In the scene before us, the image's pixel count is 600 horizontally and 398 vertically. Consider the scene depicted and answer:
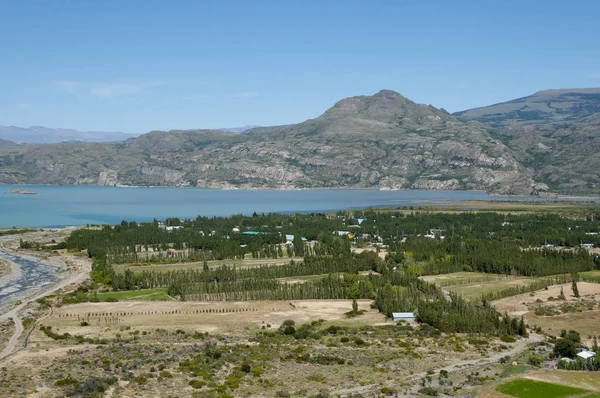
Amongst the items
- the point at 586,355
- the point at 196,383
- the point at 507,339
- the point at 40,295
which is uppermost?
the point at 586,355

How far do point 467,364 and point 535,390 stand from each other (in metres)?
8.64

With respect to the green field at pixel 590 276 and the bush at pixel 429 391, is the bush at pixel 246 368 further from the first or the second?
the green field at pixel 590 276

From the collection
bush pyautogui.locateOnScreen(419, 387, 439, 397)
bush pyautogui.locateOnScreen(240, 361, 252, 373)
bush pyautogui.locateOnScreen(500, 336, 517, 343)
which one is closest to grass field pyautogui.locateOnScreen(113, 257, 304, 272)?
bush pyautogui.locateOnScreen(500, 336, 517, 343)

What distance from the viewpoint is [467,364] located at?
58250 mm

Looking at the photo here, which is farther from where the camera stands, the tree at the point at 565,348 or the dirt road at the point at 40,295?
the dirt road at the point at 40,295

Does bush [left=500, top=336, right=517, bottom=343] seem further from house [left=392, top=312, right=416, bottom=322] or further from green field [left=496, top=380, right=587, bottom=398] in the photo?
green field [left=496, top=380, right=587, bottom=398]

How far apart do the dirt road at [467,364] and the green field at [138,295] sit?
4676 cm

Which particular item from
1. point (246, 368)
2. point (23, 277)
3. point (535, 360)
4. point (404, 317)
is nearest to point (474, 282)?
point (404, 317)

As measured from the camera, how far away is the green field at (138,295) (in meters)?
91.9

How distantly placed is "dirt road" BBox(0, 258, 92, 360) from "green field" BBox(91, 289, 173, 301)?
29.0ft

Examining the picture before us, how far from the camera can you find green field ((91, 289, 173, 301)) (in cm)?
9188

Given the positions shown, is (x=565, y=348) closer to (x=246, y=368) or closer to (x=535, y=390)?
(x=535, y=390)

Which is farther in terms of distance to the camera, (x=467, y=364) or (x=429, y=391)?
(x=467, y=364)

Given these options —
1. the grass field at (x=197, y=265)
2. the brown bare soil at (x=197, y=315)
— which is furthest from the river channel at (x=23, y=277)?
the grass field at (x=197, y=265)
